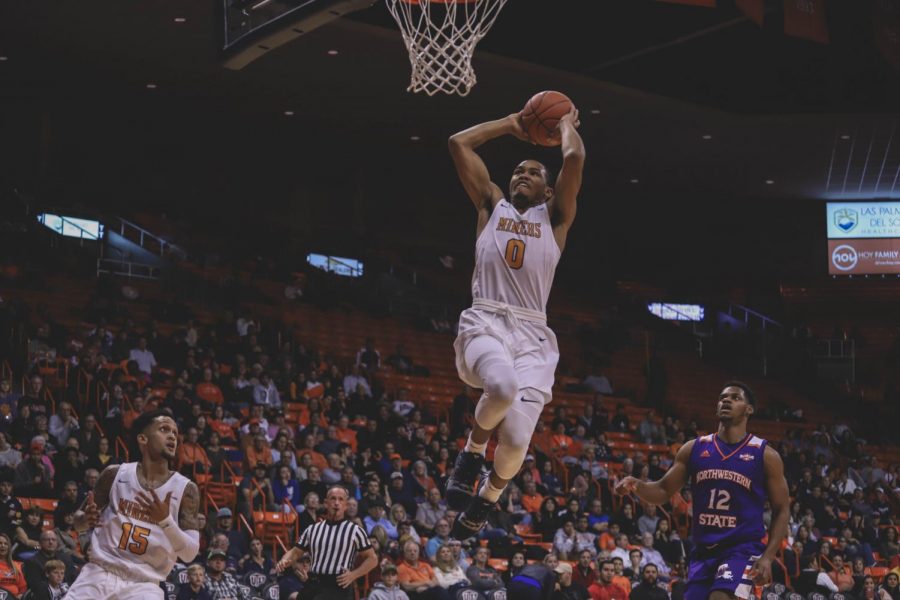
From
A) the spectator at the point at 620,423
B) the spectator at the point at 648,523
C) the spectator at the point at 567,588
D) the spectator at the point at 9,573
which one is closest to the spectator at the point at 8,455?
the spectator at the point at 9,573

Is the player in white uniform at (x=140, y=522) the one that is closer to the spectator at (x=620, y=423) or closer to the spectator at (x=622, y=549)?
the spectator at (x=622, y=549)

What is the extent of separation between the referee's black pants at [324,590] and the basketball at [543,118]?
5297 mm

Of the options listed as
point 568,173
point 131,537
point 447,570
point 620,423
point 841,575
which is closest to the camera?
point 568,173

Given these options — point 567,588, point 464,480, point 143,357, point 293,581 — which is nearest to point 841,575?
→ point 567,588

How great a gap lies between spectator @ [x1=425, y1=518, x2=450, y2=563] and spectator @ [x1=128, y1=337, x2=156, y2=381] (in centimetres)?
561

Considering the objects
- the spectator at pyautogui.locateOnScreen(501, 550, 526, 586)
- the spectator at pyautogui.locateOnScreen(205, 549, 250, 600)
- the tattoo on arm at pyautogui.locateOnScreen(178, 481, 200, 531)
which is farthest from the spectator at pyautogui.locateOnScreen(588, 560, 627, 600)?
the tattoo on arm at pyautogui.locateOnScreen(178, 481, 200, 531)

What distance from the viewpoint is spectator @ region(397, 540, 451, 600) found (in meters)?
14.8

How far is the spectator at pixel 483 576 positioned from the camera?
15198 millimetres

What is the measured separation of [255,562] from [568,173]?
26.7ft

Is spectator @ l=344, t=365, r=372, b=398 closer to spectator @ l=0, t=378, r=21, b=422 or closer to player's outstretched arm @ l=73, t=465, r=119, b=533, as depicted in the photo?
spectator @ l=0, t=378, r=21, b=422

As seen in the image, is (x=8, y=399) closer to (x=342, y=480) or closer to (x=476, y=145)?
(x=342, y=480)

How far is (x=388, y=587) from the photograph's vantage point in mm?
14086

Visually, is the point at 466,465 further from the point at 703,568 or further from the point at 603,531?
the point at 603,531

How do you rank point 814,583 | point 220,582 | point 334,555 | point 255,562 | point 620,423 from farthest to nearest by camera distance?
point 620,423
point 814,583
point 255,562
point 220,582
point 334,555
